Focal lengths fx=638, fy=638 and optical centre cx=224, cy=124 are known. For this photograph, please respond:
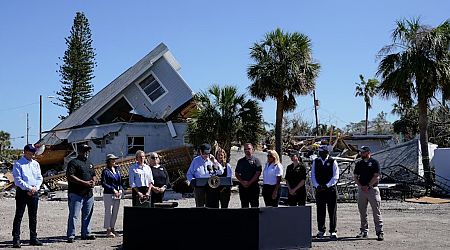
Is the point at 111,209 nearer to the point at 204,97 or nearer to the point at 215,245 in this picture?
the point at 215,245

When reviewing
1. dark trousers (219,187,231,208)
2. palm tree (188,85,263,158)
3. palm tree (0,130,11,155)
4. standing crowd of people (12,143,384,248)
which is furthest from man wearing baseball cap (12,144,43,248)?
palm tree (0,130,11,155)

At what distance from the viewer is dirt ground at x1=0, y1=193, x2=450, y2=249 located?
1117 centimetres

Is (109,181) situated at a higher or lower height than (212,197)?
higher

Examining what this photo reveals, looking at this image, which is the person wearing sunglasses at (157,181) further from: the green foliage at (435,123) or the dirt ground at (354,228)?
the green foliage at (435,123)

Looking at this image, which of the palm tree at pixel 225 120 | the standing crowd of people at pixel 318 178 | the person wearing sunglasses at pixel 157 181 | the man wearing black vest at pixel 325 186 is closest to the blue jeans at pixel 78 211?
the person wearing sunglasses at pixel 157 181

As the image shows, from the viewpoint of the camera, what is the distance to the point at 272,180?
1223 cm

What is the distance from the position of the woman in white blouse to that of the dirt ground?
113cm

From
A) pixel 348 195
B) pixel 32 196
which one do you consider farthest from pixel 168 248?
pixel 348 195

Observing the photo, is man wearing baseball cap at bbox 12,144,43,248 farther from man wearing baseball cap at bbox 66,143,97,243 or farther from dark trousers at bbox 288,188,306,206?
dark trousers at bbox 288,188,306,206

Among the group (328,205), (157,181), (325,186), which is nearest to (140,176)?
(157,181)

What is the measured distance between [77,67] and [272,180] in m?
41.6

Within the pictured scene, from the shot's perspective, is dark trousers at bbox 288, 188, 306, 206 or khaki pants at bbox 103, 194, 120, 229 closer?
khaki pants at bbox 103, 194, 120, 229

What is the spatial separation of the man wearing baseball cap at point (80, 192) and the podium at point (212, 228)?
2.25 m

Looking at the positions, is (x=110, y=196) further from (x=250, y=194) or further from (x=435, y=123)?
(x=435, y=123)
